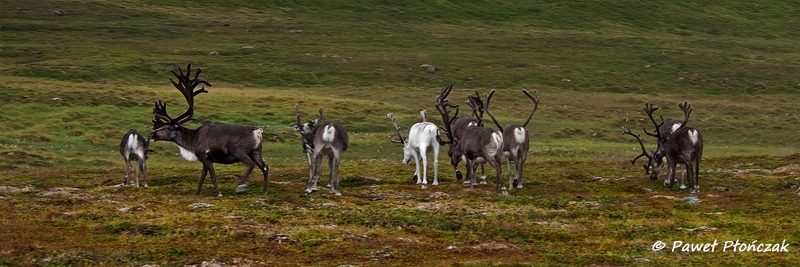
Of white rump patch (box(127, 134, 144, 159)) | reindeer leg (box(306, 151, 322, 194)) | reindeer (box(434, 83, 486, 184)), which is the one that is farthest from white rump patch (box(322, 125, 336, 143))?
white rump patch (box(127, 134, 144, 159))

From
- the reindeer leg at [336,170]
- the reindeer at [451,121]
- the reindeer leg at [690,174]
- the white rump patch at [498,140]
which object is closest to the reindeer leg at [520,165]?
the white rump patch at [498,140]

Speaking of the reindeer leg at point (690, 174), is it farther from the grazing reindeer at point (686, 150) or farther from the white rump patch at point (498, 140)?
the white rump patch at point (498, 140)

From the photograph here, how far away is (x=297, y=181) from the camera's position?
31484mm

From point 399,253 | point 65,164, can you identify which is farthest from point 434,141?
point 65,164

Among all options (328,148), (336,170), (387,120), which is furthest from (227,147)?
(387,120)

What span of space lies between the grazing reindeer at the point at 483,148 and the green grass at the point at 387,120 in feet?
3.32

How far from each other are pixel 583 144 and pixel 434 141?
22.0m

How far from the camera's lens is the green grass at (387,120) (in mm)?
20688

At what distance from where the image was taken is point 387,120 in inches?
2304

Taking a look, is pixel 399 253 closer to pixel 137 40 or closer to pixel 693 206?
pixel 693 206

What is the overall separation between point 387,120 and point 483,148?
1193 inches

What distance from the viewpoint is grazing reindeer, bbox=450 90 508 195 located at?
28130 millimetres

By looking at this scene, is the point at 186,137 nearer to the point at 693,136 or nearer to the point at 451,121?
the point at 451,121

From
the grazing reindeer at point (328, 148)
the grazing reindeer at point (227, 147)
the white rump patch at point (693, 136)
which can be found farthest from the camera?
the white rump patch at point (693, 136)
